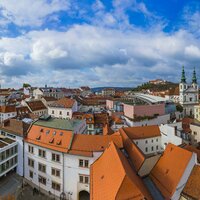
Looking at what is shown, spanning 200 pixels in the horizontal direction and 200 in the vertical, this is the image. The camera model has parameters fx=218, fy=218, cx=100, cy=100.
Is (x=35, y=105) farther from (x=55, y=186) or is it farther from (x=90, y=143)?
A: (x=90, y=143)

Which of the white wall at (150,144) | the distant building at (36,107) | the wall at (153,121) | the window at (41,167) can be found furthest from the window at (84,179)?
the distant building at (36,107)

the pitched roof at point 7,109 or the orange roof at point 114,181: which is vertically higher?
the pitched roof at point 7,109

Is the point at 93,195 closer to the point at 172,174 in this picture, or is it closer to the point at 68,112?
the point at 172,174

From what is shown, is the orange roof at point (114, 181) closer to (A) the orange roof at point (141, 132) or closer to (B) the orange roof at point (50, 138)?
(B) the orange roof at point (50, 138)

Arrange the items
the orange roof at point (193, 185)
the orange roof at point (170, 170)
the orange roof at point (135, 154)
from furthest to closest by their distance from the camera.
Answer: the orange roof at point (135, 154)
the orange roof at point (170, 170)
the orange roof at point (193, 185)

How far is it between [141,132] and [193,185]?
17.8 m

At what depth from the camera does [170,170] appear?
76.2 feet

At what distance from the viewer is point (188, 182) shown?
2230 cm

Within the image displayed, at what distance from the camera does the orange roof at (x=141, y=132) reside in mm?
37969

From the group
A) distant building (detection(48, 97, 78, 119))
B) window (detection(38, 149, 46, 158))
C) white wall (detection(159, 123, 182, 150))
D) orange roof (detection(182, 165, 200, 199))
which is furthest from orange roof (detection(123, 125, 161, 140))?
distant building (detection(48, 97, 78, 119))

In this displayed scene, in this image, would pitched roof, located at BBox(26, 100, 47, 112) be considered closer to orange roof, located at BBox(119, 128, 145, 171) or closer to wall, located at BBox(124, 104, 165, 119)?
wall, located at BBox(124, 104, 165, 119)

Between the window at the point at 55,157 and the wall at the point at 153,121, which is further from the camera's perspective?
the wall at the point at 153,121

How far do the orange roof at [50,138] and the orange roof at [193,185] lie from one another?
15201 millimetres

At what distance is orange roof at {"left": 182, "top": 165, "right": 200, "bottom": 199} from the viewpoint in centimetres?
2102
